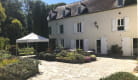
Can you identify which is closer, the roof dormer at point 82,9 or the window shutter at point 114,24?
the window shutter at point 114,24

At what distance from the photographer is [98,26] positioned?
2114 centimetres

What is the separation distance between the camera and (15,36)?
30.3m

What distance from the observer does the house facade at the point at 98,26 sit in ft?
59.0

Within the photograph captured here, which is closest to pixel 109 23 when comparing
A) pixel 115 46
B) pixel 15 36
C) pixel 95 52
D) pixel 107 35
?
pixel 107 35

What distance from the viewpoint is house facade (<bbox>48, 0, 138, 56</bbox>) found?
18.0 m

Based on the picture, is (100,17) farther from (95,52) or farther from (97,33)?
(95,52)

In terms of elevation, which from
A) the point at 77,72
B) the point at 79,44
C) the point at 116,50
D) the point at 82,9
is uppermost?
the point at 82,9

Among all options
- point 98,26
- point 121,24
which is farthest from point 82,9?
point 121,24

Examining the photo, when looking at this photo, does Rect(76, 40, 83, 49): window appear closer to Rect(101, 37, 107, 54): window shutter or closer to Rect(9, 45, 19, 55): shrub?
Rect(101, 37, 107, 54): window shutter

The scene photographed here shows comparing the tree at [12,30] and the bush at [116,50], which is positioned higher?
the tree at [12,30]

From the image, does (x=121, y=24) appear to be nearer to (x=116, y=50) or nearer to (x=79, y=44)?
(x=116, y=50)

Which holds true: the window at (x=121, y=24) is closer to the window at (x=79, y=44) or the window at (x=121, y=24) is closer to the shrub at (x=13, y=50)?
the window at (x=79, y=44)

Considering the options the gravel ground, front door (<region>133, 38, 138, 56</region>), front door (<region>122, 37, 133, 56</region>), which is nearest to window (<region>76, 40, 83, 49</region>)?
front door (<region>122, 37, 133, 56</region>)

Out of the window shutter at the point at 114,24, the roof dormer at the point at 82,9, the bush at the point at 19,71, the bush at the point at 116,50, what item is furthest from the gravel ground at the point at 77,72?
the roof dormer at the point at 82,9
